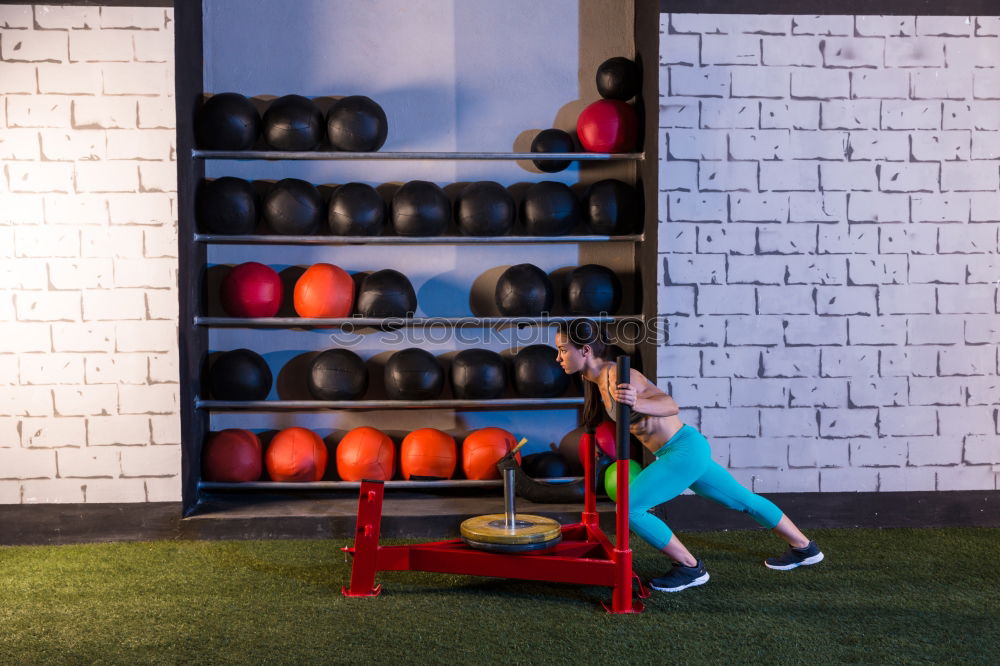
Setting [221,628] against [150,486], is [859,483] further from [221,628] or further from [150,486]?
[150,486]

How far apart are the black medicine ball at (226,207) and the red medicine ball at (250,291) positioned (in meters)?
0.23

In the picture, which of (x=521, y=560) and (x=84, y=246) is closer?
(x=521, y=560)

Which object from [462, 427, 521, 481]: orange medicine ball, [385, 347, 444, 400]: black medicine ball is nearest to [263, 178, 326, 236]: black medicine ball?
[385, 347, 444, 400]: black medicine ball

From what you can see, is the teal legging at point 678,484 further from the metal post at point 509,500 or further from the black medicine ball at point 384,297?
the black medicine ball at point 384,297

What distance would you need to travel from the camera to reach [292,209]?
15.5 ft

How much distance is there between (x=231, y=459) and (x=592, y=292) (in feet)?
7.18

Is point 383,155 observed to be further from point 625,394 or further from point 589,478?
point 625,394

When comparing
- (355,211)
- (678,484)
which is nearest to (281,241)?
(355,211)

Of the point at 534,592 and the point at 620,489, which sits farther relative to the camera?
the point at 534,592

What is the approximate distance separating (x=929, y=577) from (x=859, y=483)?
3.40ft

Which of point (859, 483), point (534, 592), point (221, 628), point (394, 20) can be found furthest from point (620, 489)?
point (394, 20)

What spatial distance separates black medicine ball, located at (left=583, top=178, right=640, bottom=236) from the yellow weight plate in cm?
187

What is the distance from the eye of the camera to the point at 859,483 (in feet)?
15.8

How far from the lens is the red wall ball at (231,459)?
4.74 m
